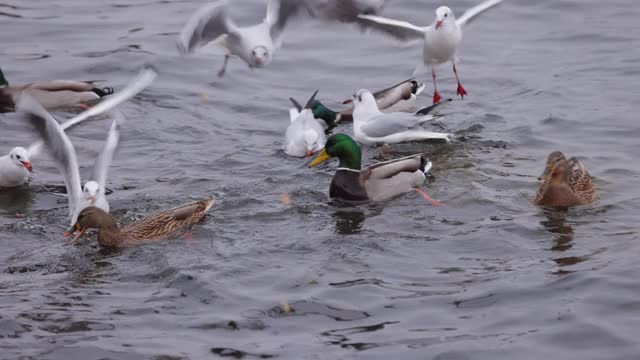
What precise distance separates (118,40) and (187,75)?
1922 millimetres

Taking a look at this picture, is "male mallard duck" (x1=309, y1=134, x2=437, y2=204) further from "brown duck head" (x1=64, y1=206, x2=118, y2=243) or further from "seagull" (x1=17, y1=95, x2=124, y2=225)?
"brown duck head" (x1=64, y1=206, x2=118, y2=243)

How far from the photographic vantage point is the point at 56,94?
15.2 m

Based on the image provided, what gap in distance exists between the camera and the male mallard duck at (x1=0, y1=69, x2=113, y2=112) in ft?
49.9

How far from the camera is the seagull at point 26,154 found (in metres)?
12.1

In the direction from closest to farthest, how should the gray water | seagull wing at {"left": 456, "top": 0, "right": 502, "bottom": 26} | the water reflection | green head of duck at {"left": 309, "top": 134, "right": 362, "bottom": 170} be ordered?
the gray water
the water reflection
green head of duck at {"left": 309, "top": 134, "right": 362, "bottom": 170}
seagull wing at {"left": 456, "top": 0, "right": 502, "bottom": 26}

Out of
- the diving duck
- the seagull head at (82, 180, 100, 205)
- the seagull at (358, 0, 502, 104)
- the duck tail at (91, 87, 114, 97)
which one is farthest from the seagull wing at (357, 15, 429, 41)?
the seagull head at (82, 180, 100, 205)

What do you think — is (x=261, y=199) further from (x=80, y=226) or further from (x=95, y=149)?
(x=95, y=149)

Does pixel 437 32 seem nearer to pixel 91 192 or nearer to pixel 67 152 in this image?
pixel 67 152

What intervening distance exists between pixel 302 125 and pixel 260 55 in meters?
0.99

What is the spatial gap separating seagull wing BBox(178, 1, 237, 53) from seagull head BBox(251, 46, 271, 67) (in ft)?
1.12

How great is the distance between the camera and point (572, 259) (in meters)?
9.67

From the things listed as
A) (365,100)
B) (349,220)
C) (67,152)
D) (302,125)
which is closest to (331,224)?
(349,220)

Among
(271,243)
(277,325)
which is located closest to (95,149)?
(271,243)

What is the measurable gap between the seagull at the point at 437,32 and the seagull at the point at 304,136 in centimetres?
141
